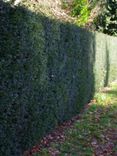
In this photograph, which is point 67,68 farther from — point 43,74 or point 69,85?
point 43,74

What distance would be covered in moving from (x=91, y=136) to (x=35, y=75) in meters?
2.70

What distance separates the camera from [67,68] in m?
11.8

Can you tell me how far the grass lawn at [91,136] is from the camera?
9.20 m

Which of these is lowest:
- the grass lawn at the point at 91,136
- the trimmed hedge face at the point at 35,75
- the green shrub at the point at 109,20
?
the grass lawn at the point at 91,136

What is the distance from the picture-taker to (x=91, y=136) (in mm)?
10664

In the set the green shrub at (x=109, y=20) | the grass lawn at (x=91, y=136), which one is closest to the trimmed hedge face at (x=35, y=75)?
the grass lawn at (x=91, y=136)

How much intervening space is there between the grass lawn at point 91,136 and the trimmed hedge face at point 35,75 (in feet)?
1.36

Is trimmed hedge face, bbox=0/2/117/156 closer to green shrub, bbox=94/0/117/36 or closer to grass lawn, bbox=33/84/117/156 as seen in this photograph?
grass lawn, bbox=33/84/117/156

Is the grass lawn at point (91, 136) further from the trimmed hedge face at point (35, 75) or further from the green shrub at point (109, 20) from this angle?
the green shrub at point (109, 20)

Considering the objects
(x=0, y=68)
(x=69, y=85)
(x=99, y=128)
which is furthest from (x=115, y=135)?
(x=0, y=68)

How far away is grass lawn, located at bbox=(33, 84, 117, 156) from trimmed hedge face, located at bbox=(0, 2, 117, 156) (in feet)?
1.36

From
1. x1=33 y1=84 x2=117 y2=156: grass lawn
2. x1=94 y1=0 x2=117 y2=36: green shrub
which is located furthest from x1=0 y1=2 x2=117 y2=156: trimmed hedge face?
x1=94 y1=0 x2=117 y2=36: green shrub

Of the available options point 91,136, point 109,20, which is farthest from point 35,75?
point 109,20

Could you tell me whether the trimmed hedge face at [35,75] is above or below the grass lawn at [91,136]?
above
